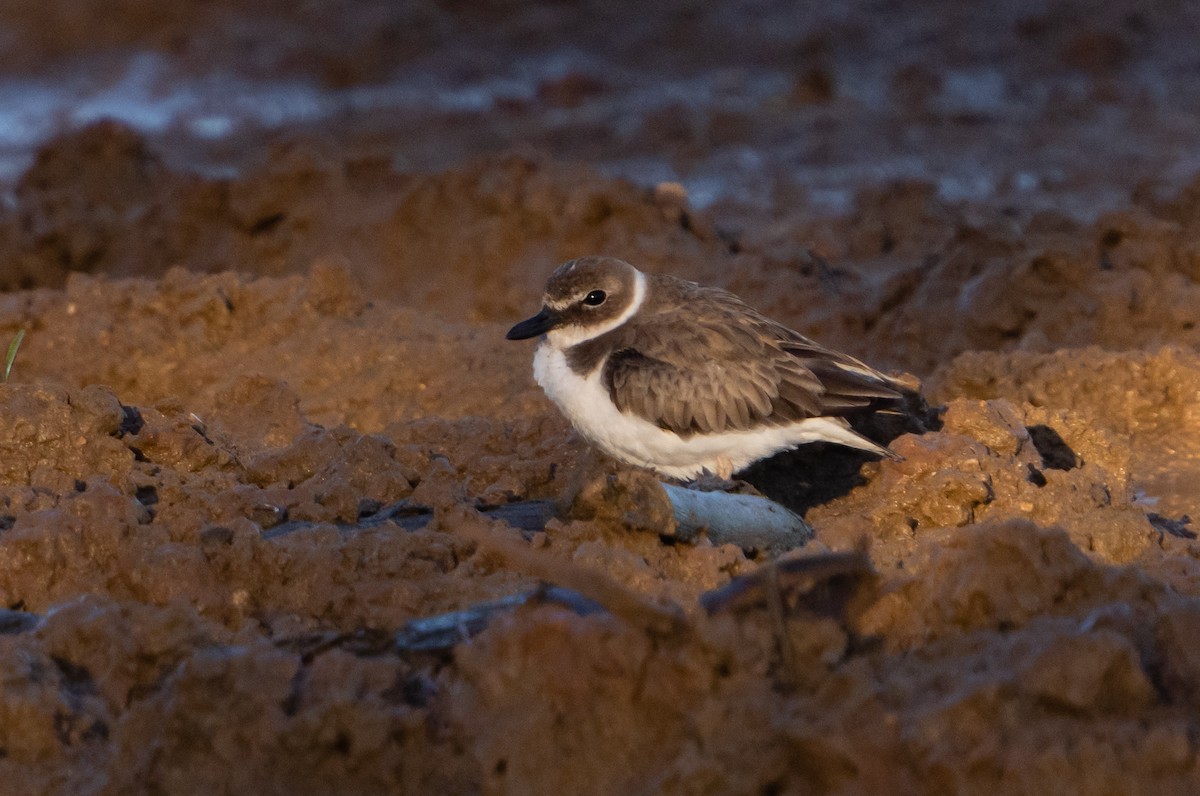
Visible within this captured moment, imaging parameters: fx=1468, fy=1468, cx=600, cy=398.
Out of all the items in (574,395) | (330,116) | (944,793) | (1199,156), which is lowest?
(330,116)

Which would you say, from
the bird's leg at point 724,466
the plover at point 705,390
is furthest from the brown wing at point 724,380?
the bird's leg at point 724,466

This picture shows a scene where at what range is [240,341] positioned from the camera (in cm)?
839

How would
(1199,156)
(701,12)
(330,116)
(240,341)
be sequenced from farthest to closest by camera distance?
(701,12) → (330,116) → (1199,156) → (240,341)

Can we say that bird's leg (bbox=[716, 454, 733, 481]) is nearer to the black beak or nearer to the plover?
the plover

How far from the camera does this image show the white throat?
664 centimetres

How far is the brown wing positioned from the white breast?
42mm

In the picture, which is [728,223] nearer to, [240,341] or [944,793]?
Answer: [240,341]

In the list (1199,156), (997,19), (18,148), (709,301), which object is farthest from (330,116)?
(709,301)

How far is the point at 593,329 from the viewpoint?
262 inches

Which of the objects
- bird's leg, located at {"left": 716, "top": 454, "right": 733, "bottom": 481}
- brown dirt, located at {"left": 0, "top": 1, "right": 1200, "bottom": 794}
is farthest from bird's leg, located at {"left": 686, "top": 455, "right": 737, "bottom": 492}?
brown dirt, located at {"left": 0, "top": 1, "right": 1200, "bottom": 794}

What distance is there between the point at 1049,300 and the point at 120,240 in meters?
6.74

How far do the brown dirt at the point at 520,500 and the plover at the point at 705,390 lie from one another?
0.93ft

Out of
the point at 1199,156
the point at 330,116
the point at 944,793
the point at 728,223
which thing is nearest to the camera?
the point at 944,793

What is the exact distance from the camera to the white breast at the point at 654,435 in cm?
621
